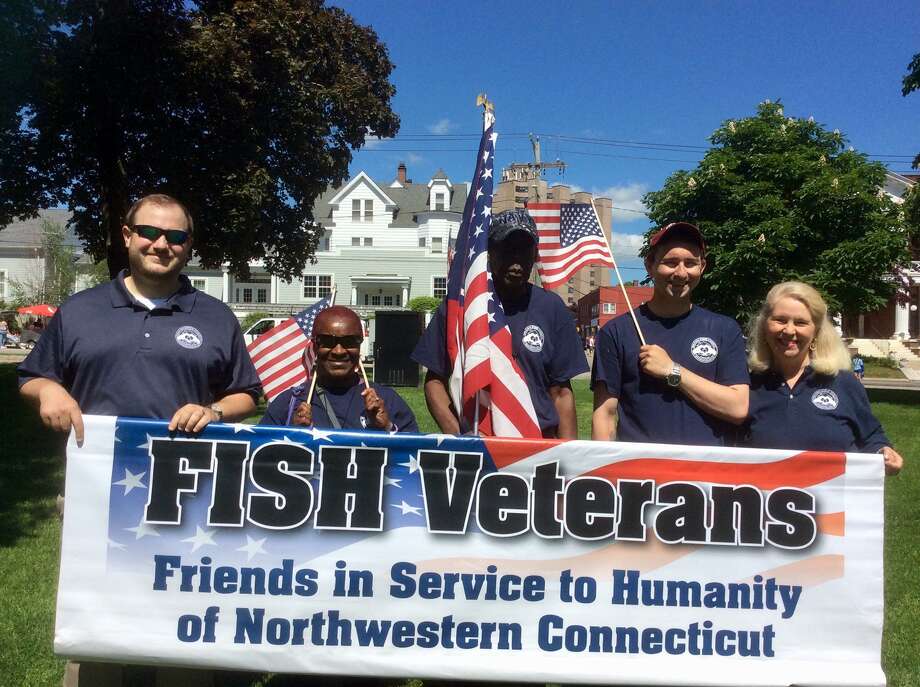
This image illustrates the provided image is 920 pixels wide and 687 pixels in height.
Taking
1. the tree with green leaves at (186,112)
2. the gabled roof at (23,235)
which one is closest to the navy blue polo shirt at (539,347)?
the tree with green leaves at (186,112)

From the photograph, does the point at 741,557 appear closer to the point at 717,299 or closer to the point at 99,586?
the point at 99,586

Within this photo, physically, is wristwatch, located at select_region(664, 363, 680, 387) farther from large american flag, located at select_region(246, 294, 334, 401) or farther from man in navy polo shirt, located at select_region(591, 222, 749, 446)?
large american flag, located at select_region(246, 294, 334, 401)

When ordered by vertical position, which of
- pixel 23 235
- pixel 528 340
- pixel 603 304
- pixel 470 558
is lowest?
pixel 470 558

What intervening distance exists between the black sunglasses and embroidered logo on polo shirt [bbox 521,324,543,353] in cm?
168

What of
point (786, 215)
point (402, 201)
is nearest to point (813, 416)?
point (786, 215)

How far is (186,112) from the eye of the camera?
16781mm

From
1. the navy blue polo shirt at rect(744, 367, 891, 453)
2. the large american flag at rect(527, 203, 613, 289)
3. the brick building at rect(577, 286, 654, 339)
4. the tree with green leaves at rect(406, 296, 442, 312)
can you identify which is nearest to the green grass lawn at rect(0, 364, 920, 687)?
the navy blue polo shirt at rect(744, 367, 891, 453)

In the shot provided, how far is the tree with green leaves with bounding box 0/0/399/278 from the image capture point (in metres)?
15.7

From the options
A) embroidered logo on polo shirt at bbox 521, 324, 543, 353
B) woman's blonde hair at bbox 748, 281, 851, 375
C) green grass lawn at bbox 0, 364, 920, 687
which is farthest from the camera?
green grass lawn at bbox 0, 364, 920, 687

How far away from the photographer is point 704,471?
137 inches

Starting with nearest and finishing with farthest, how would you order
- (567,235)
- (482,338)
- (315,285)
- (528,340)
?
(482,338)
(528,340)
(567,235)
(315,285)

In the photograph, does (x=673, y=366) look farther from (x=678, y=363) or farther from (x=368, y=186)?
(x=368, y=186)

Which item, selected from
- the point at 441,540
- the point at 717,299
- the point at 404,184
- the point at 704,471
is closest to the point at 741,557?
the point at 704,471

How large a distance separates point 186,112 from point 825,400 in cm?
1569
